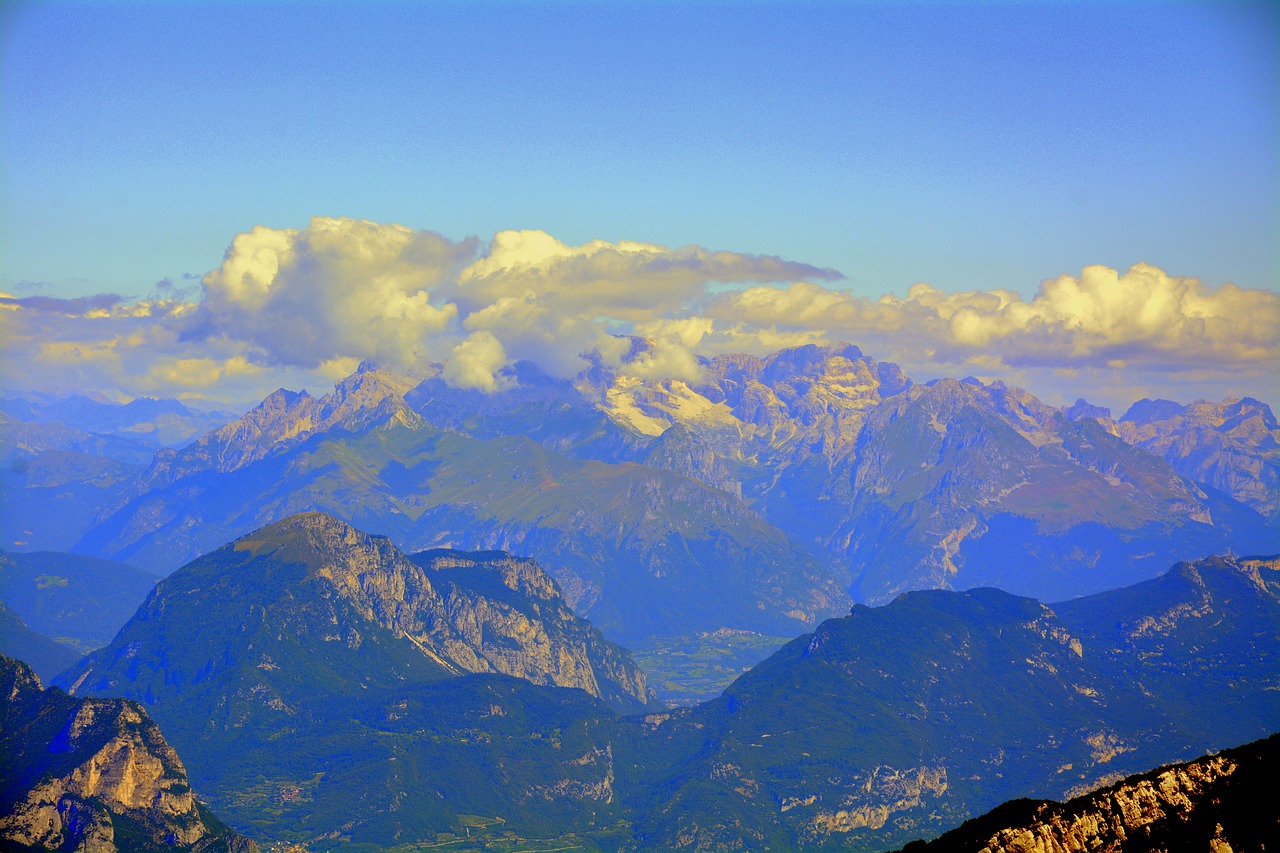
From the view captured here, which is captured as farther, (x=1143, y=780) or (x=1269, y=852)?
(x=1143, y=780)

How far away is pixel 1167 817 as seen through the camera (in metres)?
103

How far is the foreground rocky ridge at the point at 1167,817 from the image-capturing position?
100750mm

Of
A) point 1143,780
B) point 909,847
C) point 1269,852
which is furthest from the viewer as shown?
point 909,847

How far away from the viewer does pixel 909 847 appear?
400ft

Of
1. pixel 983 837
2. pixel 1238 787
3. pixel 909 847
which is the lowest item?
pixel 909 847

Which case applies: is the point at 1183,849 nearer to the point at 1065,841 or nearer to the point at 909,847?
the point at 1065,841

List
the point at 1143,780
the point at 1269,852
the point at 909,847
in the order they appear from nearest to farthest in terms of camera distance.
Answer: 1. the point at 1269,852
2. the point at 1143,780
3. the point at 909,847

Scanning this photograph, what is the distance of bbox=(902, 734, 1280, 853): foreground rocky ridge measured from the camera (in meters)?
101

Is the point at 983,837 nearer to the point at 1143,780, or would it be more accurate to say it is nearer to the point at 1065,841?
the point at 1065,841

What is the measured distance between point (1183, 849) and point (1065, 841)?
910 cm

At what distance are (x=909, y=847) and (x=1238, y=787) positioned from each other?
31.5m

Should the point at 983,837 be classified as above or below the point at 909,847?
above

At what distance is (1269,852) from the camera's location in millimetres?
98125

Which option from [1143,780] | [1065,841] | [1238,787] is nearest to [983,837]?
[1065,841]
